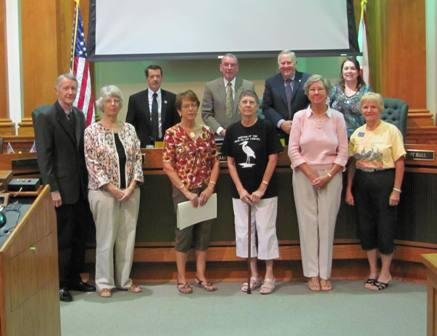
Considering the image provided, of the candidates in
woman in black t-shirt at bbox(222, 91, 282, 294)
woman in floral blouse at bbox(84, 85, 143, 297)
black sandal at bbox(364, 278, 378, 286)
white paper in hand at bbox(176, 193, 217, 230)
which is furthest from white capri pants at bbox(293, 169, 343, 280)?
woman in floral blouse at bbox(84, 85, 143, 297)

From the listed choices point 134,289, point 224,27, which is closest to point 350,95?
point 224,27

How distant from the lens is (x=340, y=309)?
3.71m

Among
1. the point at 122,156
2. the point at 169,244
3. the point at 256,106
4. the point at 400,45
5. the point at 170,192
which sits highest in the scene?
the point at 400,45

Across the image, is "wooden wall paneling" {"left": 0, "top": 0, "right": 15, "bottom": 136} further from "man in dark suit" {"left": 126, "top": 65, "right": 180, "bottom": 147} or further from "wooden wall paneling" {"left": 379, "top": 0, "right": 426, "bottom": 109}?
"wooden wall paneling" {"left": 379, "top": 0, "right": 426, "bottom": 109}

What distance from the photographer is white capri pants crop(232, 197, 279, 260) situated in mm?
4102

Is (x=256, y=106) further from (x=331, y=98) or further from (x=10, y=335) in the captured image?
(x=10, y=335)

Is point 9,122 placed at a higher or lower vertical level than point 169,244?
higher

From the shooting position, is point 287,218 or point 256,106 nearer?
point 256,106

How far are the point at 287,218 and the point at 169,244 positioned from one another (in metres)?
0.93

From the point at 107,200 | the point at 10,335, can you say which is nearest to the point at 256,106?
the point at 107,200

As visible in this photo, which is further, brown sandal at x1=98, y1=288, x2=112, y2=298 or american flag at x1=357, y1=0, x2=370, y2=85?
american flag at x1=357, y1=0, x2=370, y2=85

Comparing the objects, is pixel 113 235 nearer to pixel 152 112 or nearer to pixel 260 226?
pixel 260 226

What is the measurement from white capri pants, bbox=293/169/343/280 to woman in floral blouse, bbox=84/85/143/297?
1158 mm

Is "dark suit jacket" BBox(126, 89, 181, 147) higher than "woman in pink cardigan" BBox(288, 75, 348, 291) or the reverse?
higher
